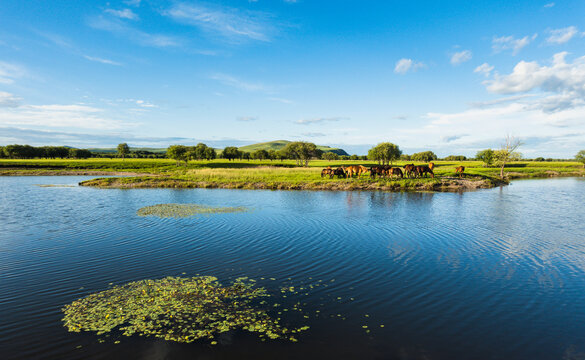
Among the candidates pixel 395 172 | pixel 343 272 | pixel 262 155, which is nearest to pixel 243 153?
pixel 262 155

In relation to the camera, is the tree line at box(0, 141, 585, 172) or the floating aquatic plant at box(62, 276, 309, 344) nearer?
the floating aquatic plant at box(62, 276, 309, 344)

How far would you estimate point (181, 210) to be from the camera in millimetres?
29828

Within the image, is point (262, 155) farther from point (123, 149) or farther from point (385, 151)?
point (385, 151)

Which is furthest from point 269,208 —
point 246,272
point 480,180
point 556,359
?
point 480,180

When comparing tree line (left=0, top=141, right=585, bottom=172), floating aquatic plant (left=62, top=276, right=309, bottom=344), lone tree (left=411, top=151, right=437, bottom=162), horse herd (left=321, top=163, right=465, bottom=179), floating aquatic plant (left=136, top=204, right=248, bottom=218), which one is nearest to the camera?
floating aquatic plant (left=62, top=276, right=309, bottom=344)

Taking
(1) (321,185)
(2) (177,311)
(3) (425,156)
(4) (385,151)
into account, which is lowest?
(2) (177,311)

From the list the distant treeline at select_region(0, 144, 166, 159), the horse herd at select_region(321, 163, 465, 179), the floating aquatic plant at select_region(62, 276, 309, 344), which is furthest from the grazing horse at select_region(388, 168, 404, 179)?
the distant treeline at select_region(0, 144, 166, 159)

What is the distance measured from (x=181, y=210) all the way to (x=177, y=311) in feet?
68.9

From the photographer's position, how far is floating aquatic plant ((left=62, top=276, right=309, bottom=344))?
A: 920 cm

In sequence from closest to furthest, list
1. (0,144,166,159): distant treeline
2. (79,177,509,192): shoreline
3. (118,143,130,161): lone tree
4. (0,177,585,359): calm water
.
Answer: (0,177,585,359): calm water → (79,177,509,192): shoreline → (0,144,166,159): distant treeline → (118,143,130,161): lone tree

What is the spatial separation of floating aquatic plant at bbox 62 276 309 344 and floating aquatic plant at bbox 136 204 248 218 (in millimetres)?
15932

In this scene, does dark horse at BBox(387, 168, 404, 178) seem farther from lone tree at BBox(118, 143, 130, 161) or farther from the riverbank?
lone tree at BBox(118, 143, 130, 161)

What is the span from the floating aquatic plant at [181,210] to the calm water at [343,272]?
6.03 feet

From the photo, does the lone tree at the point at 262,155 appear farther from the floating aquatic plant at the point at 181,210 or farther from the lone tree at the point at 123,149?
the floating aquatic plant at the point at 181,210
